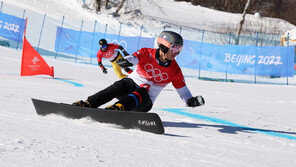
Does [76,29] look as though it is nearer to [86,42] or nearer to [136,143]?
[86,42]

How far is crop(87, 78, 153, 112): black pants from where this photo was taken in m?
4.39

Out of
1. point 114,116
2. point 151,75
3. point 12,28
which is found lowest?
point 114,116

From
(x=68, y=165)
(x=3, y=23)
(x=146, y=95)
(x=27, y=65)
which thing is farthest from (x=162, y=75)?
(x=3, y=23)

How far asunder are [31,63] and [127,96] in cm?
665

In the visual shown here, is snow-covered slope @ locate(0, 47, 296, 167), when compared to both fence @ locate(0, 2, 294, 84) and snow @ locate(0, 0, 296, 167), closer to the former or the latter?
snow @ locate(0, 0, 296, 167)

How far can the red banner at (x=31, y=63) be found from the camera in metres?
10.0

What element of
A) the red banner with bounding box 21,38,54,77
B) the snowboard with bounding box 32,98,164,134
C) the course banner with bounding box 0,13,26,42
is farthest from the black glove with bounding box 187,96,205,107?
the course banner with bounding box 0,13,26,42

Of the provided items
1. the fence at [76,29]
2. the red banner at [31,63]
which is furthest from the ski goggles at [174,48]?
the fence at [76,29]

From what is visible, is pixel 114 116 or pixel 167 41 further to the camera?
pixel 167 41

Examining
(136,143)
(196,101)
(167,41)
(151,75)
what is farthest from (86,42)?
(136,143)

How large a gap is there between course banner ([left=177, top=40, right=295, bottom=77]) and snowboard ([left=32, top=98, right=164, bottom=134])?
12.1m

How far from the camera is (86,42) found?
795 inches

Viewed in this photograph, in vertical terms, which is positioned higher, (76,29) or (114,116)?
(76,29)

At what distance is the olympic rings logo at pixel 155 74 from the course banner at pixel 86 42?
1402 centimetres
